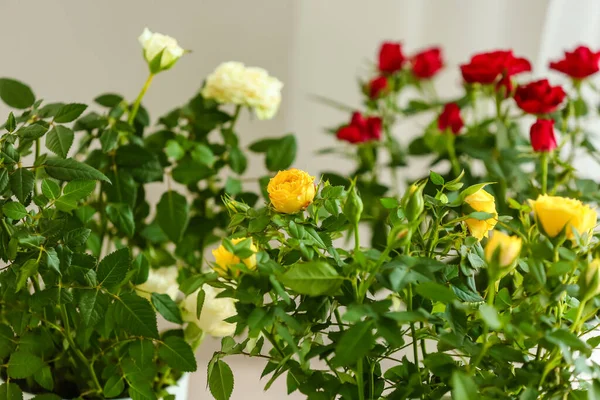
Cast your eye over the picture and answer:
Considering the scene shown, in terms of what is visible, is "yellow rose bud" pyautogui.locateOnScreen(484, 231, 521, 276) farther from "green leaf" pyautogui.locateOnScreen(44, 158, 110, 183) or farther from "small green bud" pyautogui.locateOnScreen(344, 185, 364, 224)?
"green leaf" pyautogui.locateOnScreen(44, 158, 110, 183)

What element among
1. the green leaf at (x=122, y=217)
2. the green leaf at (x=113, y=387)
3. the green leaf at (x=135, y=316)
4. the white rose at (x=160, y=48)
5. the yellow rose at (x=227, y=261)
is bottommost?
the green leaf at (x=113, y=387)

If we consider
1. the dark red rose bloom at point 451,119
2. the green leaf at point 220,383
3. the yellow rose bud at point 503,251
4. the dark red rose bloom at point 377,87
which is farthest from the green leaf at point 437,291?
the dark red rose bloom at point 377,87

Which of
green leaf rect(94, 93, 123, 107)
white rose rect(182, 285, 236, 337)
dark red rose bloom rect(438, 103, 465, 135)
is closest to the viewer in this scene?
white rose rect(182, 285, 236, 337)

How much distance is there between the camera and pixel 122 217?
69cm

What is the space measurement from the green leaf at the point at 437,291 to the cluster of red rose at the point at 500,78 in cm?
34

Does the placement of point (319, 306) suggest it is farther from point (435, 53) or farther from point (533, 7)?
point (533, 7)

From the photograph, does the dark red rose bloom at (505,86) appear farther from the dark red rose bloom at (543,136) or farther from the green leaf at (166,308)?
the green leaf at (166,308)

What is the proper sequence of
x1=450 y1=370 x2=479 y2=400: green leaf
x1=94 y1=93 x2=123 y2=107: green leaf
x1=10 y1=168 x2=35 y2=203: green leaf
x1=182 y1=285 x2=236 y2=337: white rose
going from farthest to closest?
x1=94 y1=93 x2=123 y2=107: green leaf, x1=182 y1=285 x2=236 y2=337: white rose, x1=10 y1=168 x2=35 y2=203: green leaf, x1=450 y1=370 x2=479 y2=400: green leaf

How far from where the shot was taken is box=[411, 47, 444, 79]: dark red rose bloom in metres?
1.10

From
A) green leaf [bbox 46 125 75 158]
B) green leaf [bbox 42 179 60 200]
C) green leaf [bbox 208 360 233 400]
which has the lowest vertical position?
green leaf [bbox 208 360 233 400]

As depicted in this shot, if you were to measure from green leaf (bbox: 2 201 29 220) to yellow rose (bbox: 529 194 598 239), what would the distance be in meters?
0.37

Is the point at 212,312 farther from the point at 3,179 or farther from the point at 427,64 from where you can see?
the point at 427,64

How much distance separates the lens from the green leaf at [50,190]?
21.1 inches

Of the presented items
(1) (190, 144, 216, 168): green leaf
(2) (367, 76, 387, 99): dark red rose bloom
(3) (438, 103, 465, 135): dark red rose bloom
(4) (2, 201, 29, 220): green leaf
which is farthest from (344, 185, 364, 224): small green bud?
(2) (367, 76, 387, 99): dark red rose bloom
